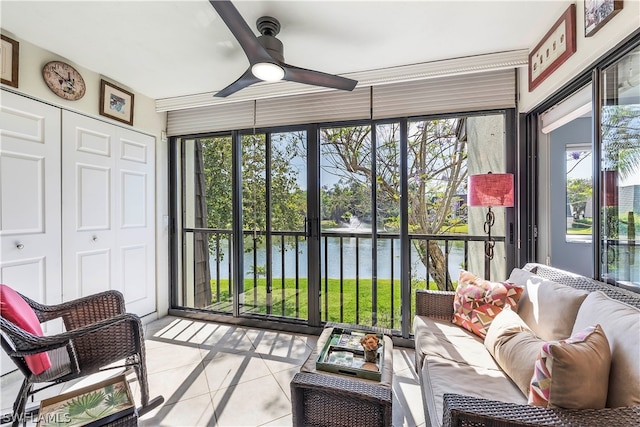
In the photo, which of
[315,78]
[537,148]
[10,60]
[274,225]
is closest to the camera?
[315,78]

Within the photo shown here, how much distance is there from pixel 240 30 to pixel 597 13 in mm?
1773

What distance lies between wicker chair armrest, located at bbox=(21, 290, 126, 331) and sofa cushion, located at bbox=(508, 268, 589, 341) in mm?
2613

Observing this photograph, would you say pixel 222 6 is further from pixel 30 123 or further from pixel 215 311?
pixel 215 311

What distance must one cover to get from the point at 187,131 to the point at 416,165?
98.2 inches

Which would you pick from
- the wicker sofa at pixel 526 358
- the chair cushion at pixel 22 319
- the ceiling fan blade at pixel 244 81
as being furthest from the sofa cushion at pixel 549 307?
the chair cushion at pixel 22 319

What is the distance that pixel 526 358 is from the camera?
1.25 meters

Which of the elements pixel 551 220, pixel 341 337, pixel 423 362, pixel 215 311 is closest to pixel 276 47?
pixel 341 337

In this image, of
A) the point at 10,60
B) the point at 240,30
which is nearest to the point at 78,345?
the point at 240,30

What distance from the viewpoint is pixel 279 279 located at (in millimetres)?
3070

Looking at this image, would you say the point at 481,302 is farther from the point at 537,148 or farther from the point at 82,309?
the point at 82,309

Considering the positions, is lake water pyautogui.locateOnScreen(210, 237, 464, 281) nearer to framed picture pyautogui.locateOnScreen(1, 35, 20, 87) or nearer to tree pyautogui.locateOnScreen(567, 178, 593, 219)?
tree pyautogui.locateOnScreen(567, 178, 593, 219)

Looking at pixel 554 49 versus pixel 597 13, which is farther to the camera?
pixel 554 49

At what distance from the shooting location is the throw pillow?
95 centimetres

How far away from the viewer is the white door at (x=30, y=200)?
78.6 inches
